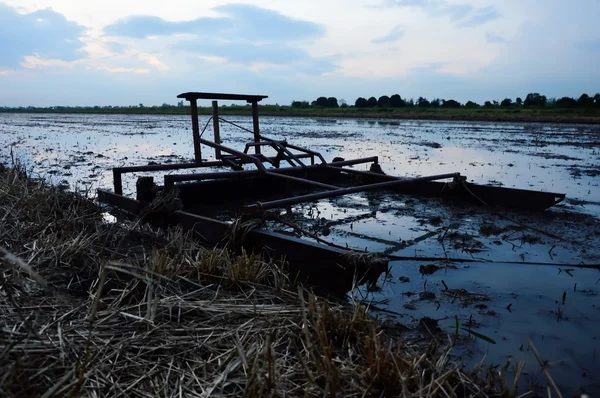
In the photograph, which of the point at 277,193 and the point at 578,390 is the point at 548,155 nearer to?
the point at 277,193

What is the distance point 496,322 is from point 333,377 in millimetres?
1536

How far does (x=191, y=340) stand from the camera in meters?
2.11

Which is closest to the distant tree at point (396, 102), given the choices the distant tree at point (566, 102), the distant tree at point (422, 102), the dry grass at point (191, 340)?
the distant tree at point (422, 102)

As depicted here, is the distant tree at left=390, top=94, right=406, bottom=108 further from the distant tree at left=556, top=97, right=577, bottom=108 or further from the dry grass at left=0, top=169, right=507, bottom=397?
the dry grass at left=0, top=169, right=507, bottom=397

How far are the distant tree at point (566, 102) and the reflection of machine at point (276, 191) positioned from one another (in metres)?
34.7

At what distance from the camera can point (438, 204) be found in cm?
638

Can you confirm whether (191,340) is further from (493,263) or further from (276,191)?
(276,191)

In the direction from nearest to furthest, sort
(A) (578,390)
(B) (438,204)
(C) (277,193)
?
1. (A) (578,390)
2. (B) (438,204)
3. (C) (277,193)

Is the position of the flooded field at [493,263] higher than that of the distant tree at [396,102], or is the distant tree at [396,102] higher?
the distant tree at [396,102]

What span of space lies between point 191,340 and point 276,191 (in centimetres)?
530

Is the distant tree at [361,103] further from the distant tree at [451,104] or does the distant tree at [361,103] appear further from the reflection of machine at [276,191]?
the reflection of machine at [276,191]

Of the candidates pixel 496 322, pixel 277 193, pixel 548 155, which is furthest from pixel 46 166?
pixel 548 155

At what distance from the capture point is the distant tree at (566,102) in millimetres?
35466

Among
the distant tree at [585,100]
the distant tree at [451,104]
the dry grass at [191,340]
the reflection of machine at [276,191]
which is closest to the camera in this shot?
the dry grass at [191,340]
